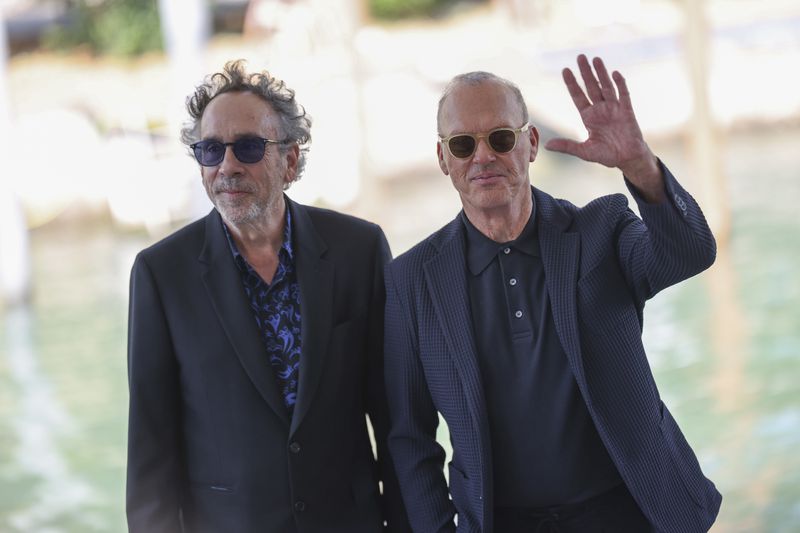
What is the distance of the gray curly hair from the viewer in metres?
2.43

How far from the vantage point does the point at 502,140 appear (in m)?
2.24

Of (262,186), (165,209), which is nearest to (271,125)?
(262,186)

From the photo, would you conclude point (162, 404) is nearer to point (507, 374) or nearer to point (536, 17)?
point (507, 374)

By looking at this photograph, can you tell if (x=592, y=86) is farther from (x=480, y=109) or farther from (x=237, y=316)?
(x=237, y=316)

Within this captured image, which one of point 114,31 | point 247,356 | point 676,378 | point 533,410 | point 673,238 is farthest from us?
point 114,31

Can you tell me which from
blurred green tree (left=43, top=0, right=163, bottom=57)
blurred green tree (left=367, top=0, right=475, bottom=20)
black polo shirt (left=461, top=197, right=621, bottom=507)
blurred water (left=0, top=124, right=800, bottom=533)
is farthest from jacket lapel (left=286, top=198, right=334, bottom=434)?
blurred green tree (left=367, top=0, right=475, bottom=20)

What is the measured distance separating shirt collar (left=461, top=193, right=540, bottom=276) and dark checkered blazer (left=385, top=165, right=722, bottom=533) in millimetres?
19

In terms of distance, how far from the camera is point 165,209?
49.6 feet

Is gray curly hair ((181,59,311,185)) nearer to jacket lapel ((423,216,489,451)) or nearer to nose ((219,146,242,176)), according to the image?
nose ((219,146,242,176))

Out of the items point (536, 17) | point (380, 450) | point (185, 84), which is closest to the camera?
point (380, 450)

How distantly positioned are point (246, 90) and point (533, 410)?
93 cm

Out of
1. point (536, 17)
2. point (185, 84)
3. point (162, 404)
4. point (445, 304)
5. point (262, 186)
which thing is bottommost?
point (162, 404)

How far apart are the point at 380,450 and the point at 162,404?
0.51 m

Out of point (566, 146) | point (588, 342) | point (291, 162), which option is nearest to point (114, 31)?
point (291, 162)
